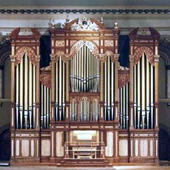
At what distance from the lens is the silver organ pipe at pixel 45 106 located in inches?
583

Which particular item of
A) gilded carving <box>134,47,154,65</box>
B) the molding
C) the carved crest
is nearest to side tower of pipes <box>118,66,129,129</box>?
gilded carving <box>134,47,154,65</box>

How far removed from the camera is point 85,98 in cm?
1462

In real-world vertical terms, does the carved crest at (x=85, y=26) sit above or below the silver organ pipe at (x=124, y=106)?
above

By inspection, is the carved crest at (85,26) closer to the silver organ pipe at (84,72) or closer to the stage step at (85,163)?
the silver organ pipe at (84,72)

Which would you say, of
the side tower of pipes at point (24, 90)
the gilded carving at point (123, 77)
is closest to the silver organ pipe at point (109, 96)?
the gilded carving at point (123, 77)

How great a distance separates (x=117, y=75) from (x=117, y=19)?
161 centimetres

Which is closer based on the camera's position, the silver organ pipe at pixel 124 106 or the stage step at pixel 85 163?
the stage step at pixel 85 163

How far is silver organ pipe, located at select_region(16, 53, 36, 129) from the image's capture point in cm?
1470

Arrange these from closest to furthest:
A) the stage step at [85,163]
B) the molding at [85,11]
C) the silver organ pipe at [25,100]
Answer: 1. the stage step at [85,163]
2. the silver organ pipe at [25,100]
3. the molding at [85,11]

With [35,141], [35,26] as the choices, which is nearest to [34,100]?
[35,141]

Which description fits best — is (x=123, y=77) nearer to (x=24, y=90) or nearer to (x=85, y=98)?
(x=85, y=98)

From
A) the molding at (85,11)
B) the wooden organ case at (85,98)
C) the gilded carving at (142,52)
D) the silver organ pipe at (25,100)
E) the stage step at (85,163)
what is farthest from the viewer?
the molding at (85,11)

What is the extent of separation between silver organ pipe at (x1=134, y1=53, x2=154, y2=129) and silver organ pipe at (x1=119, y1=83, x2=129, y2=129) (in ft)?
0.68

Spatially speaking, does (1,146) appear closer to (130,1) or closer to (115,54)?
(115,54)
